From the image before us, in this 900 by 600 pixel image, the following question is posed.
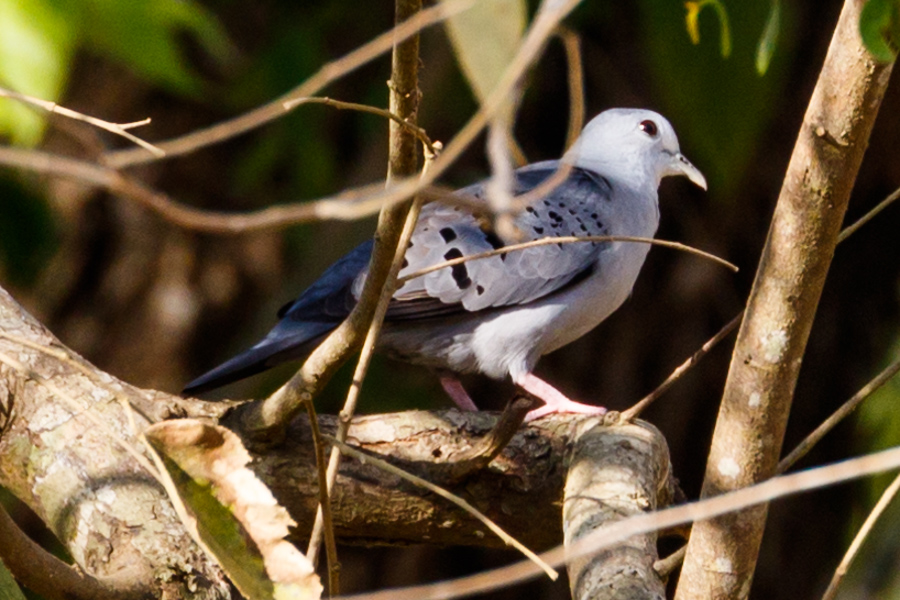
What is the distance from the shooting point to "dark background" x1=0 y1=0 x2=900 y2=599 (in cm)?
378

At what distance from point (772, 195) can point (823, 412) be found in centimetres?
96

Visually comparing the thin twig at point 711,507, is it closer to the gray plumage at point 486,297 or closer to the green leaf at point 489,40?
the green leaf at point 489,40

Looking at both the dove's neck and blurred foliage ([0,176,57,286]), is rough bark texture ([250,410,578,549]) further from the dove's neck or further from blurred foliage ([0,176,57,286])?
blurred foliage ([0,176,57,286])

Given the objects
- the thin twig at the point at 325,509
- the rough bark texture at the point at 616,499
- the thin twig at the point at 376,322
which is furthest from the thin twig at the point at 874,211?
the thin twig at the point at 325,509

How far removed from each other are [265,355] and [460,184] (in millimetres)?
1553

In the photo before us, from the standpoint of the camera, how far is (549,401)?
2.97 meters

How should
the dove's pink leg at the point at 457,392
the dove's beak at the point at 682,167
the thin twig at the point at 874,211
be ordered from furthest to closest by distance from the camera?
the dove's beak at the point at 682,167 → the dove's pink leg at the point at 457,392 → the thin twig at the point at 874,211

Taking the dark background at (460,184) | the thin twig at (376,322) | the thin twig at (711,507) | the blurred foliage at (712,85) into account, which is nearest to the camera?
the thin twig at (711,507)

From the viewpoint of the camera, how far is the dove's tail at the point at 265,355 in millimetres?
2801

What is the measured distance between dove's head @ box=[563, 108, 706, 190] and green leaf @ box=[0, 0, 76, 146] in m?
2.08

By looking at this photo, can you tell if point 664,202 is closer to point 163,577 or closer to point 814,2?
point 814,2

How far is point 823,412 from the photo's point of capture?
482 centimetres

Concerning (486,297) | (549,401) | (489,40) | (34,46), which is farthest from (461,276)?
(489,40)

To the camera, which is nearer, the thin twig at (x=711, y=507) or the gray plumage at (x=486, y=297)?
the thin twig at (x=711, y=507)
